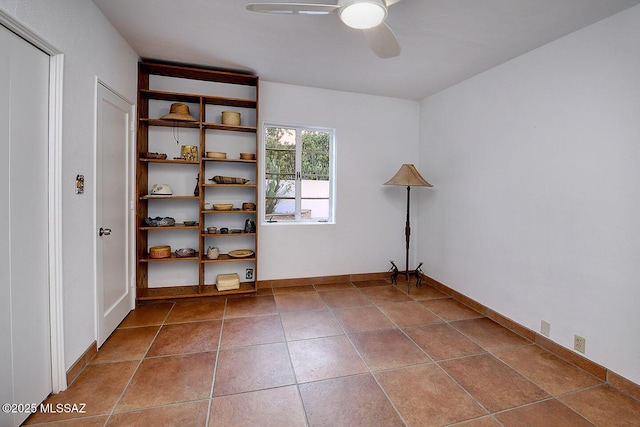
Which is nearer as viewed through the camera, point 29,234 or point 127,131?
point 29,234

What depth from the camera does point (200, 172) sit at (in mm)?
3197

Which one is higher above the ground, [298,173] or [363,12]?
[363,12]

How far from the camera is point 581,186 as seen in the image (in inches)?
86.9

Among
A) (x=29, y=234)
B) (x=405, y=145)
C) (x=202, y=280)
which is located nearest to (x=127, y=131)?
(x=29, y=234)

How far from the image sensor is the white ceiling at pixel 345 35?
204cm

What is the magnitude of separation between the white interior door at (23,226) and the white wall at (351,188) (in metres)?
2.20

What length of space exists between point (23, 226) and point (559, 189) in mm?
3695

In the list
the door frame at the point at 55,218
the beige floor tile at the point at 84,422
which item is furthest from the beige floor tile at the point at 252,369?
the door frame at the point at 55,218

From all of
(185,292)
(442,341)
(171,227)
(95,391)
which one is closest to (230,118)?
(171,227)

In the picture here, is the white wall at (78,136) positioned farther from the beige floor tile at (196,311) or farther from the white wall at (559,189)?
the white wall at (559,189)

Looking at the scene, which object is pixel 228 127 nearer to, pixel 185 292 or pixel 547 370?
pixel 185 292

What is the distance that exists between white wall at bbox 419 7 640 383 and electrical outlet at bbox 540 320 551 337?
0.13 ft

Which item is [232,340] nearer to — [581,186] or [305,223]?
[305,223]

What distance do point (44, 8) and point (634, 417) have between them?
418cm
